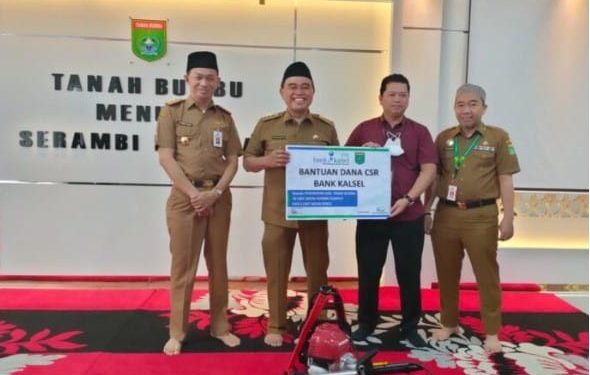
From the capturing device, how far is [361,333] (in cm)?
289

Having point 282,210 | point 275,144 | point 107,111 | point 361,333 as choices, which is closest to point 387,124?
point 275,144

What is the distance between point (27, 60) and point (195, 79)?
2.21 metres

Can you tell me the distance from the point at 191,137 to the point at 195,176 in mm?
211

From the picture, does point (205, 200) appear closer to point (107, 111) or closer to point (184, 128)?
point (184, 128)

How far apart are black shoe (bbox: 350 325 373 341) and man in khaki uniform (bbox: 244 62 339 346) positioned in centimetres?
36

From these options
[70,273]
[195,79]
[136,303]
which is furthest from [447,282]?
[70,273]

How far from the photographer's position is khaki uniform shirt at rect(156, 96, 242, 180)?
2.62 metres

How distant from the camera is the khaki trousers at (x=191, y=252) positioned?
2.63 m

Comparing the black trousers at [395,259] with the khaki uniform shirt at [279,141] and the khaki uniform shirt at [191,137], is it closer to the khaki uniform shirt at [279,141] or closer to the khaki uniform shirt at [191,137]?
the khaki uniform shirt at [279,141]

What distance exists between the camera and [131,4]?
3.99 metres

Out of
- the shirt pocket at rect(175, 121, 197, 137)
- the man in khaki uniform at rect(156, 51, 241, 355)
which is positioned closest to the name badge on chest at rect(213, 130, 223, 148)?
the man in khaki uniform at rect(156, 51, 241, 355)

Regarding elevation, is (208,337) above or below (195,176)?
below

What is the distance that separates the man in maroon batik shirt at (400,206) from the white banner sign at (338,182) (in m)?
0.10

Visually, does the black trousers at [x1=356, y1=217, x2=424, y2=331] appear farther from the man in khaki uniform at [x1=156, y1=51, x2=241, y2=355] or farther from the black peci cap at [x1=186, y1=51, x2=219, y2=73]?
the black peci cap at [x1=186, y1=51, x2=219, y2=73]
